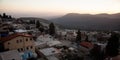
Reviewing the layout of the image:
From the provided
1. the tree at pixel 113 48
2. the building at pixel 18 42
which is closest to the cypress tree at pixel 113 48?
the tree at pixel 113 48

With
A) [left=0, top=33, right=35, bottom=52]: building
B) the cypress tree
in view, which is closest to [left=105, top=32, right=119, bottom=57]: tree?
the cypress tree

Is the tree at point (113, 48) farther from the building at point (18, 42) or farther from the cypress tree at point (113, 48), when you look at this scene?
the building at point (18, 42)

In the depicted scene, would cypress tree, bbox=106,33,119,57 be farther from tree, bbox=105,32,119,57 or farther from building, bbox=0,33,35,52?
building, bbox=0,33,35,52

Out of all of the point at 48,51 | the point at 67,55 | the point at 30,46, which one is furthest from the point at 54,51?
the point at 30,46

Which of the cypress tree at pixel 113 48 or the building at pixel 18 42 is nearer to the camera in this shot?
the building at pixel 18 42

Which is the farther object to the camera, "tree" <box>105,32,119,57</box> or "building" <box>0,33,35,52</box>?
"tree" <box>105,32,119,57</box>

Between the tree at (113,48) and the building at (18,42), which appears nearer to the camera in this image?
the building at (18,42)

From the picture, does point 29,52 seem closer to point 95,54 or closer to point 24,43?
point 24,43

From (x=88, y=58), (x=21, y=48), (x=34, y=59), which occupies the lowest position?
(x=88, y=58)
